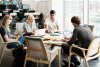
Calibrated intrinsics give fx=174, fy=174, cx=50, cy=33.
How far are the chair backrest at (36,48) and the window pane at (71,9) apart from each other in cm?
393

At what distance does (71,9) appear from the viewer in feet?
26.0

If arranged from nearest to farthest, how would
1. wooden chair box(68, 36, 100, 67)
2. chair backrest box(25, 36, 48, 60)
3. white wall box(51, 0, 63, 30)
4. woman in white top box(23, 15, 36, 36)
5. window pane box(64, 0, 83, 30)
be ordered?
1. chair backrest box(25, 36, 48, 60)
2. wooden chair box(68, 36, 100, 67)
3. woman in white top box(23, 15, 36, 36)
4. window pane box(64, 0, 83, 30)
5. white wall box(51, 0, 63, 30)

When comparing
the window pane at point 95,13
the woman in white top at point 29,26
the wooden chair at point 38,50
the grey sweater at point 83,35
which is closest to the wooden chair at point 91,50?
the grey sweater at point 83,35

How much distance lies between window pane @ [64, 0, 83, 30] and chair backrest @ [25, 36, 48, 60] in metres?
3.93

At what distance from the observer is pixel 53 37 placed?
4133mm

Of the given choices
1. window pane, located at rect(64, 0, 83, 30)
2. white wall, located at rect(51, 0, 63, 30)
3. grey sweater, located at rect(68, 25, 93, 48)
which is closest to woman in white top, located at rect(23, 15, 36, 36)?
grey sweater, located at rect(68, 25, 93, 48)

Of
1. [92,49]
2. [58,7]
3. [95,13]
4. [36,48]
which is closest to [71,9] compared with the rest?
[58,7]

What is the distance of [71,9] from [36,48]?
15.9 ft

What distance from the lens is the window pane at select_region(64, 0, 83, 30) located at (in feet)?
23.2

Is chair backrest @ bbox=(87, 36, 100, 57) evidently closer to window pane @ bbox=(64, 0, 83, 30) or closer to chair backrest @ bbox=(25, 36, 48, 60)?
chair backrest @ bbox=(25, 36, 48, 60)

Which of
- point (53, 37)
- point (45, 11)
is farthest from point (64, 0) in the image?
point (53, 37)

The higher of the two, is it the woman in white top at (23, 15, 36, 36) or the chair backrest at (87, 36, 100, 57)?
the woman in white top at (23, 15, 36, 36)

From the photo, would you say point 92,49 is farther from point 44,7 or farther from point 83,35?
point 44,7

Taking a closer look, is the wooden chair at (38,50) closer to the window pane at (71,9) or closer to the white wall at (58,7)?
the window pane at (71,9)
